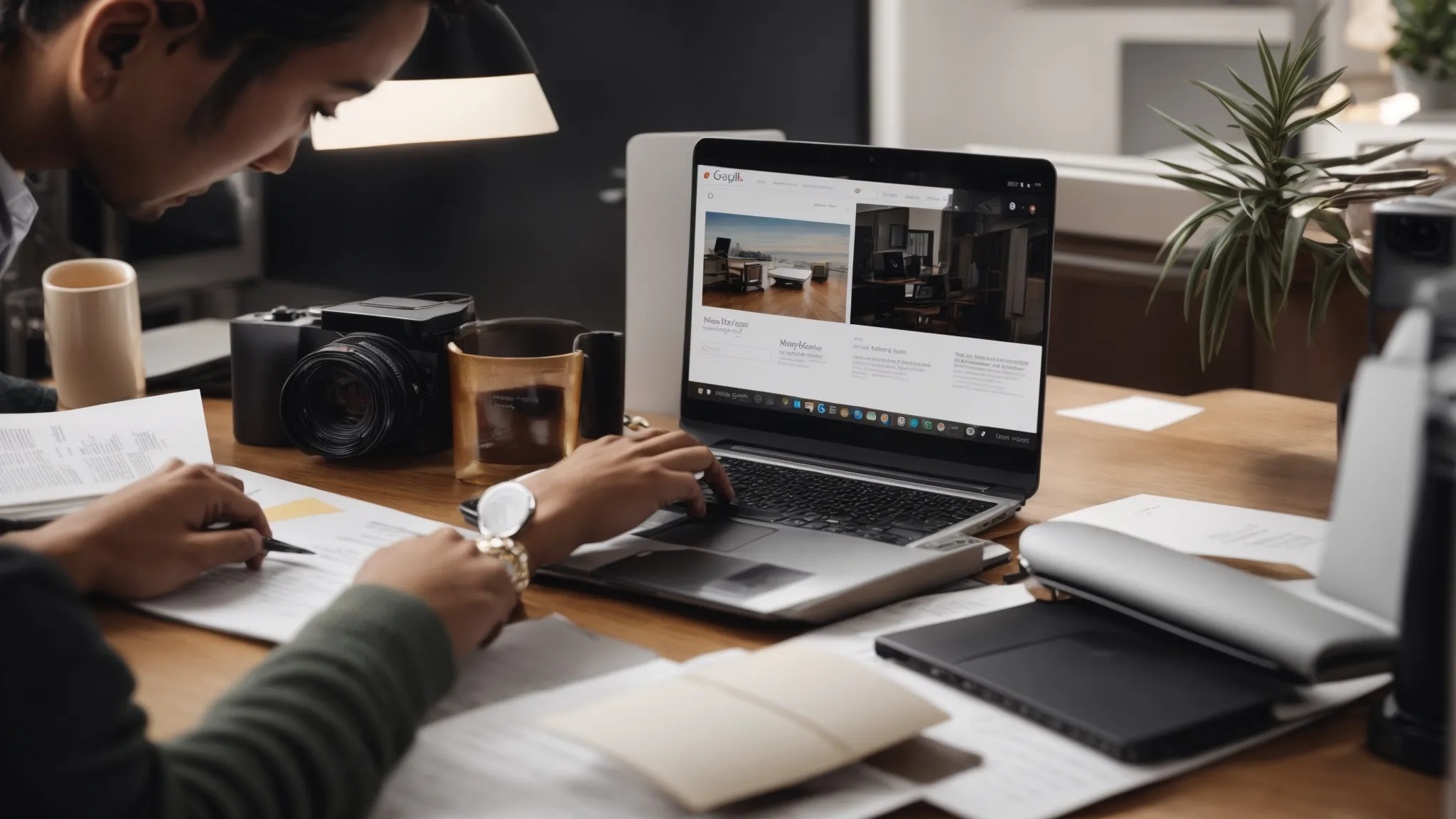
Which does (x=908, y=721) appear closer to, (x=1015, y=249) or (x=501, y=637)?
(x=501, y=637)

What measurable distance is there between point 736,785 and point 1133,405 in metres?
1.12

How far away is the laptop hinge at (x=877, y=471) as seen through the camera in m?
1.24

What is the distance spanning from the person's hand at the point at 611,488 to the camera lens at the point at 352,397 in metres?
0.30

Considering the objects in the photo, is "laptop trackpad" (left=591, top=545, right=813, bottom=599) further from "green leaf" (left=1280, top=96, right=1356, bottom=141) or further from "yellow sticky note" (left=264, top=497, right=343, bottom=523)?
"green leaf" (left=1280, top=96, right=1356, bottom=141)

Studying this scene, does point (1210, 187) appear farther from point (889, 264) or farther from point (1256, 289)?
point (889, 264)

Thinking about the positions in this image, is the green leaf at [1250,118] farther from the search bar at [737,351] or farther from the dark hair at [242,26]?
the dark hair at [242,26]

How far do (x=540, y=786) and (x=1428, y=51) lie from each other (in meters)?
3.84

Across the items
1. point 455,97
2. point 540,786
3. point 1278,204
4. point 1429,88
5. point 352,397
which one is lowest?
point 540,786

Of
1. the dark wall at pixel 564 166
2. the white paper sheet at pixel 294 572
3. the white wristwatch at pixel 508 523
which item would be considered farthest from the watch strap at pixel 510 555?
the dark wall at pixel 564 166

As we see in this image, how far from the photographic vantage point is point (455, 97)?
156 cm

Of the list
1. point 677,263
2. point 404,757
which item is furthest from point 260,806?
point 677,263

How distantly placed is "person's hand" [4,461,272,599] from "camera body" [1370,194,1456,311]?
33.1 inches

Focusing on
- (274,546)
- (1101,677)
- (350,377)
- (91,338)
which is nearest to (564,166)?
(91,338)

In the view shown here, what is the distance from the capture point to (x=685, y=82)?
3715 mm
